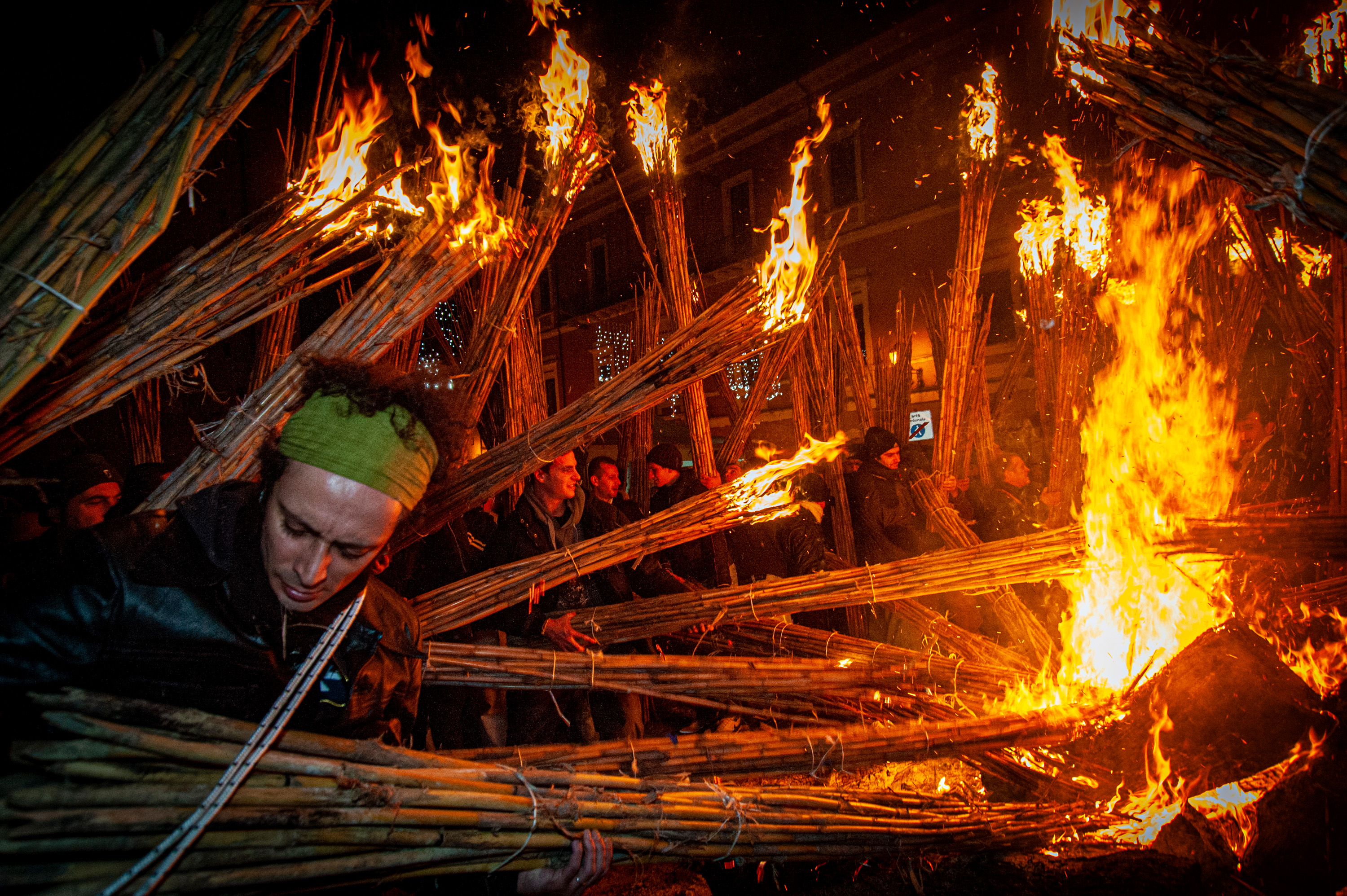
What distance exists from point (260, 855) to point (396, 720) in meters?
0.61

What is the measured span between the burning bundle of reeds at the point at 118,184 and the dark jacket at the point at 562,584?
90.2 inches

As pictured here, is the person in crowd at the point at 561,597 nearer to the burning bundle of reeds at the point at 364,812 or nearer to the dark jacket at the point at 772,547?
the burning bundle of reeds at the point at 364,812

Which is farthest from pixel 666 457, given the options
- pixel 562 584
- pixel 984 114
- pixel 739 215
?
pixel 739 215

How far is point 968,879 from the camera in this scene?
209cm

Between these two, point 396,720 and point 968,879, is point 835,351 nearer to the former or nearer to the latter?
point 968,879

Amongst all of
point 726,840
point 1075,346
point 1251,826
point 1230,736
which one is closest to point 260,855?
point 726,840

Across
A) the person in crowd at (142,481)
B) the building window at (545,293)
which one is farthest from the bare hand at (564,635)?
the building window at (545,293)

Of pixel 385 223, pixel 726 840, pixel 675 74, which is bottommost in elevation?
pixel 726 840

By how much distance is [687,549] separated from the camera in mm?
4676

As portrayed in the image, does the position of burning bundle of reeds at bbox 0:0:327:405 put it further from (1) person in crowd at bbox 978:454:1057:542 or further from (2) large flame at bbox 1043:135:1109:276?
→ (2) large flame at bbox 1043:135:1109:276

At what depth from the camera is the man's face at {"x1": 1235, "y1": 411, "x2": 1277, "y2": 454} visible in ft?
18.9

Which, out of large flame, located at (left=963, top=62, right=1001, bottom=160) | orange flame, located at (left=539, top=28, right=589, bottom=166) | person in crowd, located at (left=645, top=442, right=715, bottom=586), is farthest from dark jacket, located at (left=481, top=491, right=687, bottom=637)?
large flame, located at (left=963, top=62, right=1001, bottom=160)

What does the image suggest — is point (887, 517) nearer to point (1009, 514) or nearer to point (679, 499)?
point (1009, 514)

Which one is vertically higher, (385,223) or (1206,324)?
(1206,324)
